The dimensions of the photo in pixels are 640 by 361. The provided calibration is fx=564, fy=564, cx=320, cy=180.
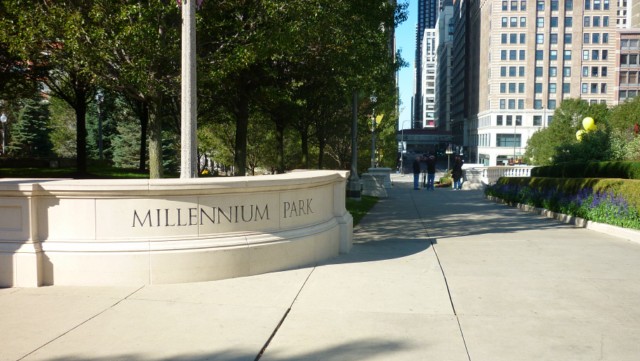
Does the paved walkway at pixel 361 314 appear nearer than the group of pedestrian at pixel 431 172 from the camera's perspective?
Yes

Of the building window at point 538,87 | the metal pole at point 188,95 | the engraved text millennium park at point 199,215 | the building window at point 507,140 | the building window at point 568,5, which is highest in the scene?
the building window at point 568,5

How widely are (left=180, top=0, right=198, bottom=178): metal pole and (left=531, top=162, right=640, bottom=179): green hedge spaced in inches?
497

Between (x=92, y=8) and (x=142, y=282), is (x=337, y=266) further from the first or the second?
(x=92, y=8)

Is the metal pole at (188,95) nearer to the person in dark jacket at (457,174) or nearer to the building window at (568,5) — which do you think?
the person in dark jacket at (457,174)

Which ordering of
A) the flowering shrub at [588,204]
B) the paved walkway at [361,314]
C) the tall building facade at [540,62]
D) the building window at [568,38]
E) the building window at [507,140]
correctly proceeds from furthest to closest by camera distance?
1. the building window at [507,140]
2. the building window at [568,38]
3. the tall building facade at [540,62]
4. the flowering shrub at [588,204]
5. the paved walkway at [361,314]

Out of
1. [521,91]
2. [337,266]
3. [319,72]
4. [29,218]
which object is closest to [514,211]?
[319,72]

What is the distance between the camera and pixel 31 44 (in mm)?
11180

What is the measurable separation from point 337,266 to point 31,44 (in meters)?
7.77

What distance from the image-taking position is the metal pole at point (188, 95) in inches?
314

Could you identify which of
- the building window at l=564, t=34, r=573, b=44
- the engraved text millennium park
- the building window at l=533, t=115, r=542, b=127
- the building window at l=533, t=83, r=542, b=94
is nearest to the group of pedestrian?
the engraved text millennium park

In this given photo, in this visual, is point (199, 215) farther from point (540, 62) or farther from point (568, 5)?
point (568, 5)

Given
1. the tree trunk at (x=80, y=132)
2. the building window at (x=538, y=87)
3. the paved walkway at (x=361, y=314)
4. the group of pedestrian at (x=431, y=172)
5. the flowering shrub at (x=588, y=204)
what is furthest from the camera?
the building window at (x=538, y=87)

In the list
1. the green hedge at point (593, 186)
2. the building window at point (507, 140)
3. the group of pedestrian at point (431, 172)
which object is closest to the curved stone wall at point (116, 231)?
the green hedge at point (593, 186)

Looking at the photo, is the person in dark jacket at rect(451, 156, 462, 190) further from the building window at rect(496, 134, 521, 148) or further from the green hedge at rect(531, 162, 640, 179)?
the building window at rect(496, 134, 521, 148)
